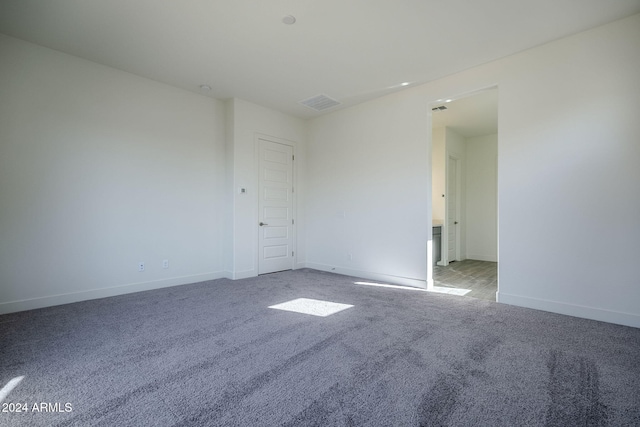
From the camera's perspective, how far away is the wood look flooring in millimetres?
4152

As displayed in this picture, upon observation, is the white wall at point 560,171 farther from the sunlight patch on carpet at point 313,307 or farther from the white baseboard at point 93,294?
the white baseboard at point 93,294

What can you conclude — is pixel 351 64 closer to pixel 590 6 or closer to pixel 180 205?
pixel 590 6

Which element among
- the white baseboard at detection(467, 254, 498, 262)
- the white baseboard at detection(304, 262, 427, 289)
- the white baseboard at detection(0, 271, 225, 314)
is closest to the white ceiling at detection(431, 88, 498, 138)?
the white baseboard at detection(304, 262, 427, 289)

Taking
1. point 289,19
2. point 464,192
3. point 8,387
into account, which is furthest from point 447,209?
point 8,387

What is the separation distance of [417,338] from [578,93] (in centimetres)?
310

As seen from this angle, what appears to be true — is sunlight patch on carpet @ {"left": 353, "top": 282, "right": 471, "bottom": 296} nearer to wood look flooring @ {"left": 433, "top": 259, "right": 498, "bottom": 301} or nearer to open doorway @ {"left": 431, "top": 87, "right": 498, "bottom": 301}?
wood look flooring @ {"left": 433, "top": 259, "right": 498, "bottom": 301}

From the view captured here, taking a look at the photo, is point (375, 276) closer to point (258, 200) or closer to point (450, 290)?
point (450, 290)

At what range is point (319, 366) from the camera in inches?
82.0

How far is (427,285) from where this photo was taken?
4301 millimetres

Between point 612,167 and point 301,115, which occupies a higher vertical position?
A: point 301,115

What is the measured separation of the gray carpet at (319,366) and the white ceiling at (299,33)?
3014 mm

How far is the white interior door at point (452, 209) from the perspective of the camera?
265 inches

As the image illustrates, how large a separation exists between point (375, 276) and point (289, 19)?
12.5 feet

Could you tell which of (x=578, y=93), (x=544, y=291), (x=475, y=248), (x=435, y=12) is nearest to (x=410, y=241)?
(x=544, y=291)
